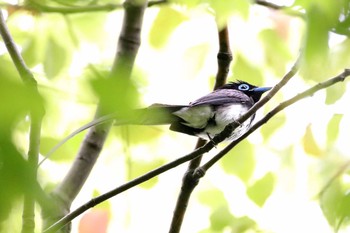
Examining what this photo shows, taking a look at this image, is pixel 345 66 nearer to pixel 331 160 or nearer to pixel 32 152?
pixel 331 160

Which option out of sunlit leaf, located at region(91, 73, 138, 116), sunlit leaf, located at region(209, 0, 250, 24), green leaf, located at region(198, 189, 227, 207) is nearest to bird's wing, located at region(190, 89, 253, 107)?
green leaf, located at region(198, 189, 227, 207)

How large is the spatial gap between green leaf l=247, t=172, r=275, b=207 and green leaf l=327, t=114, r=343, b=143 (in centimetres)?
35

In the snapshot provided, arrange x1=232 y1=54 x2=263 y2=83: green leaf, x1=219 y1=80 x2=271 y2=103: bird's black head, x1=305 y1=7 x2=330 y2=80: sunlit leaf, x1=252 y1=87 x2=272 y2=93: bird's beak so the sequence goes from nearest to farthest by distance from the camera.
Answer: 1. x1=305 y1=7 x2=330 y2=80: sunlit leaf
2. x1=232 y1=54 x2=263 y2=83: green leaf
3. x1=252 y1=87 x2=272 y2=93: bird's beak
4. x1=219 y1=80 x2=271 y2=103: bird's black head

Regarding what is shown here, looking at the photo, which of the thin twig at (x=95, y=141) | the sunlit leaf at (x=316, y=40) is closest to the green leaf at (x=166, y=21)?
the thin twig at (x=95, y=141)

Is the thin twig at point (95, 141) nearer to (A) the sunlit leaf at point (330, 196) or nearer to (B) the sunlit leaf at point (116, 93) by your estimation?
(A) the sunlit leaf at point (330, 196)

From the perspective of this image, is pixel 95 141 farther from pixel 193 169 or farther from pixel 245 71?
pixel 245 71

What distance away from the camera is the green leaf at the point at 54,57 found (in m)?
2.53

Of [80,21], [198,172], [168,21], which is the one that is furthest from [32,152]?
[80,21]

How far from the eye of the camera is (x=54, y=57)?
8.71 ft

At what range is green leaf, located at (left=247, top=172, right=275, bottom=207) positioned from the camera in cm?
244

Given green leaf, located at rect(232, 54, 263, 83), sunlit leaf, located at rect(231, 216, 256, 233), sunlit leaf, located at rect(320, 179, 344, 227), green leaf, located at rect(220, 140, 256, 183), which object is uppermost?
green leaf, located at rect(232, 54, 263, 83)

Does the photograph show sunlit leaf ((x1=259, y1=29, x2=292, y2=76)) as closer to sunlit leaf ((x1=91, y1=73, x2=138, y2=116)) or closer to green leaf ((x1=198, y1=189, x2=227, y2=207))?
green leaf ((x1=198, y1=189, x2=227, y2=207))

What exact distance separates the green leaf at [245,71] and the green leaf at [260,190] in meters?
0.54

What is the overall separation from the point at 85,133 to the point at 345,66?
1.32 metres
